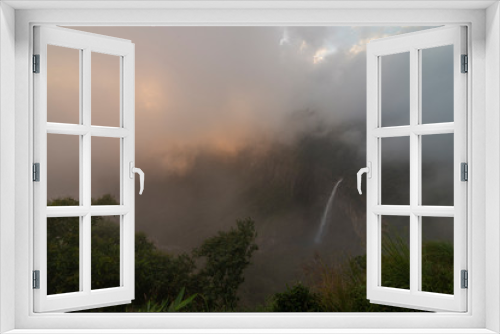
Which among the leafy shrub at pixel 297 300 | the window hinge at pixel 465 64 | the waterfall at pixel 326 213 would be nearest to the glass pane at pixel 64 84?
the window hinge at pixel 465 64

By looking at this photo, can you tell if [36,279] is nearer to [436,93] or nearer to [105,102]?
[436,93]

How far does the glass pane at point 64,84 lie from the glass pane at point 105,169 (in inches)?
44.0

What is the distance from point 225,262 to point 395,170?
2.41m

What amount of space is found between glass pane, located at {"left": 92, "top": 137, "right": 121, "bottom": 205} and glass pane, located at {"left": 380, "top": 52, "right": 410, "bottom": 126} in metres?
3.41

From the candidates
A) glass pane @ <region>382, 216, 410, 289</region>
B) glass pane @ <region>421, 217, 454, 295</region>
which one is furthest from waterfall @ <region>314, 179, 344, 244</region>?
glass pane @ <region>382, 216, 410, 289</region>

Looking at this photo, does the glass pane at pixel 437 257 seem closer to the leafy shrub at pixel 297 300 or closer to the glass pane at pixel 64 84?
the leafy shrub at pixel 297 300

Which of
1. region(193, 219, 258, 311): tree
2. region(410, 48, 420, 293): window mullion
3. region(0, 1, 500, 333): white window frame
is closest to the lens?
region(0, 1, 500, 333): white window frame

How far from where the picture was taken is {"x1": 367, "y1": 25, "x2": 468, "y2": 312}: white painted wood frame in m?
2.38

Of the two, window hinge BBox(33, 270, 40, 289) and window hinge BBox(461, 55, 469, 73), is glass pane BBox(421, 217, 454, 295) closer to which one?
window hinge BBox(461, 55, 469, 73)

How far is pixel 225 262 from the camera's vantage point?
220 inches

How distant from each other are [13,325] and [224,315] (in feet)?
3.48

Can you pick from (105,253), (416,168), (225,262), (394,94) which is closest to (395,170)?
(394,94)

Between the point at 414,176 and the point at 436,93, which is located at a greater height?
the point at 436,93

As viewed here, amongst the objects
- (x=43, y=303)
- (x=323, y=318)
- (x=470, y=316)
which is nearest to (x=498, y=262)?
(x=470, y=316)
